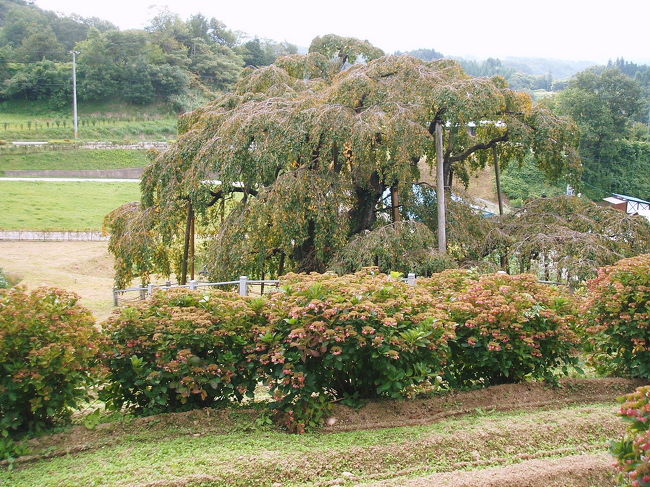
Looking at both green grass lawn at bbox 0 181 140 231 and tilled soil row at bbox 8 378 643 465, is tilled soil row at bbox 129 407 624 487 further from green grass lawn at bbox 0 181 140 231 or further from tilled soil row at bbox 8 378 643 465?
green grass lawn at bbox 0 181 140 231

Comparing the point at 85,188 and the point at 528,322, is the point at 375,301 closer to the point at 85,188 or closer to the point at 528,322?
the point at 528,322

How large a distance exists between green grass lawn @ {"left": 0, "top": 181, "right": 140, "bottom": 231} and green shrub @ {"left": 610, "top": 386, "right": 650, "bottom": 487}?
30.3 metres

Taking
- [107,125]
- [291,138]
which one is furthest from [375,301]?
[107,125]

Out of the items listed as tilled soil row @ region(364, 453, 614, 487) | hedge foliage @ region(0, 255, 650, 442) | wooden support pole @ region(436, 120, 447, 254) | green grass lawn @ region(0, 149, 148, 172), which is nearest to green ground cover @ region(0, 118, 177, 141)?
green grass lawn @ region(0, 149, 148, 172)

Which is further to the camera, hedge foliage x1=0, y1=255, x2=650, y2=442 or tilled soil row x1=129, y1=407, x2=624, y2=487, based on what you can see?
hedge foliage x1=0, y1=255, x2=650, y2=442

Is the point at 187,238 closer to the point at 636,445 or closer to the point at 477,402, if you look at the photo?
the point at 477,402

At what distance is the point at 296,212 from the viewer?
12.3 metres

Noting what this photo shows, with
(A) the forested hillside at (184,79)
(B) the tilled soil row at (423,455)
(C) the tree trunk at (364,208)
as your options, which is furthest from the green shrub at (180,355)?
(A) the forested hillside at (184,79)

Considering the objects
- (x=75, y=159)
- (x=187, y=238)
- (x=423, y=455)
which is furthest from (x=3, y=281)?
(x=75, y=159)

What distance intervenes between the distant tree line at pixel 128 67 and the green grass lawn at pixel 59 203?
23.6 m

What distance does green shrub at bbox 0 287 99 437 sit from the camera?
5109 millimetres

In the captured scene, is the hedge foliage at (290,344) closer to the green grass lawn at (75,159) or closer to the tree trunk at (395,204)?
the tree trunk at (395,204)

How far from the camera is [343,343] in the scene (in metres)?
5.48

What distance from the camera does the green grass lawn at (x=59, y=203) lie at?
30969mm
